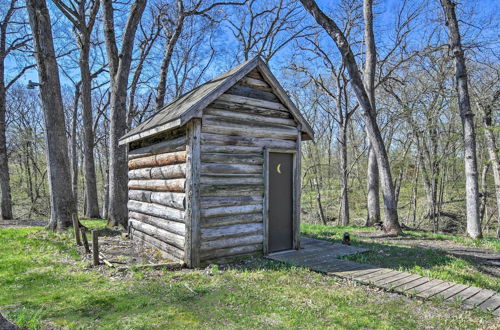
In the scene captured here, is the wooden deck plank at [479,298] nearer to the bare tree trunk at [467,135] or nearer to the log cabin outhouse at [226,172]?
the log cabin outhouse at [226,172]

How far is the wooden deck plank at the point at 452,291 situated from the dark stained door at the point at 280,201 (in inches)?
142

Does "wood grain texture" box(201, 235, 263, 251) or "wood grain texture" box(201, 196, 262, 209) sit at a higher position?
"wood grain texture" box(201, 196, 262, 209)

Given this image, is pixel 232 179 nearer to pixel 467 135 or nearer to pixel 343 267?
pixel 343 267

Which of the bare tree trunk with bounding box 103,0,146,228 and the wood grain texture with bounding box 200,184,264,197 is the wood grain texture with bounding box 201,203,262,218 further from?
the bare tree trunk with bounding box 103,0,146,228

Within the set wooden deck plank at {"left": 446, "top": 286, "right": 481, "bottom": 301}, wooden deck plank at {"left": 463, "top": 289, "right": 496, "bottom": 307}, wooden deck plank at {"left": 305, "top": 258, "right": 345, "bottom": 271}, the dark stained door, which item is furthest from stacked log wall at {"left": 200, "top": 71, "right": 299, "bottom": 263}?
wooden deck plank at {"left": 463, "top": 289, "right": 496, "bottom": 307}

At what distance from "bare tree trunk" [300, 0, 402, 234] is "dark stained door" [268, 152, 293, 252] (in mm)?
4238

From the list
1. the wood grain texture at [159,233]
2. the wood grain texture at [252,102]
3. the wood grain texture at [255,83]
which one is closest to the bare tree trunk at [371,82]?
the wood grain texture at [252,102]

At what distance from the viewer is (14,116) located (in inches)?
886

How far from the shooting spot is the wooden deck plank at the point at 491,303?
14.2ft

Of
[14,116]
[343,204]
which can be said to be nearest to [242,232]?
[343,204]

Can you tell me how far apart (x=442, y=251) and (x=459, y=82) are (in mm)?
6423

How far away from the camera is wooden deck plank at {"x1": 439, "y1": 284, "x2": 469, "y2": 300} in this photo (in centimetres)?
476

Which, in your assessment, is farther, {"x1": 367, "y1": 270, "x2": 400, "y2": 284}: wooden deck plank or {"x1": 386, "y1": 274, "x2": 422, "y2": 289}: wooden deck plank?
{"x1": 367, "y1": 270, "x2": 400, "y2": 284}: wooden deck plank

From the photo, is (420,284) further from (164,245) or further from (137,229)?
(137,229)
